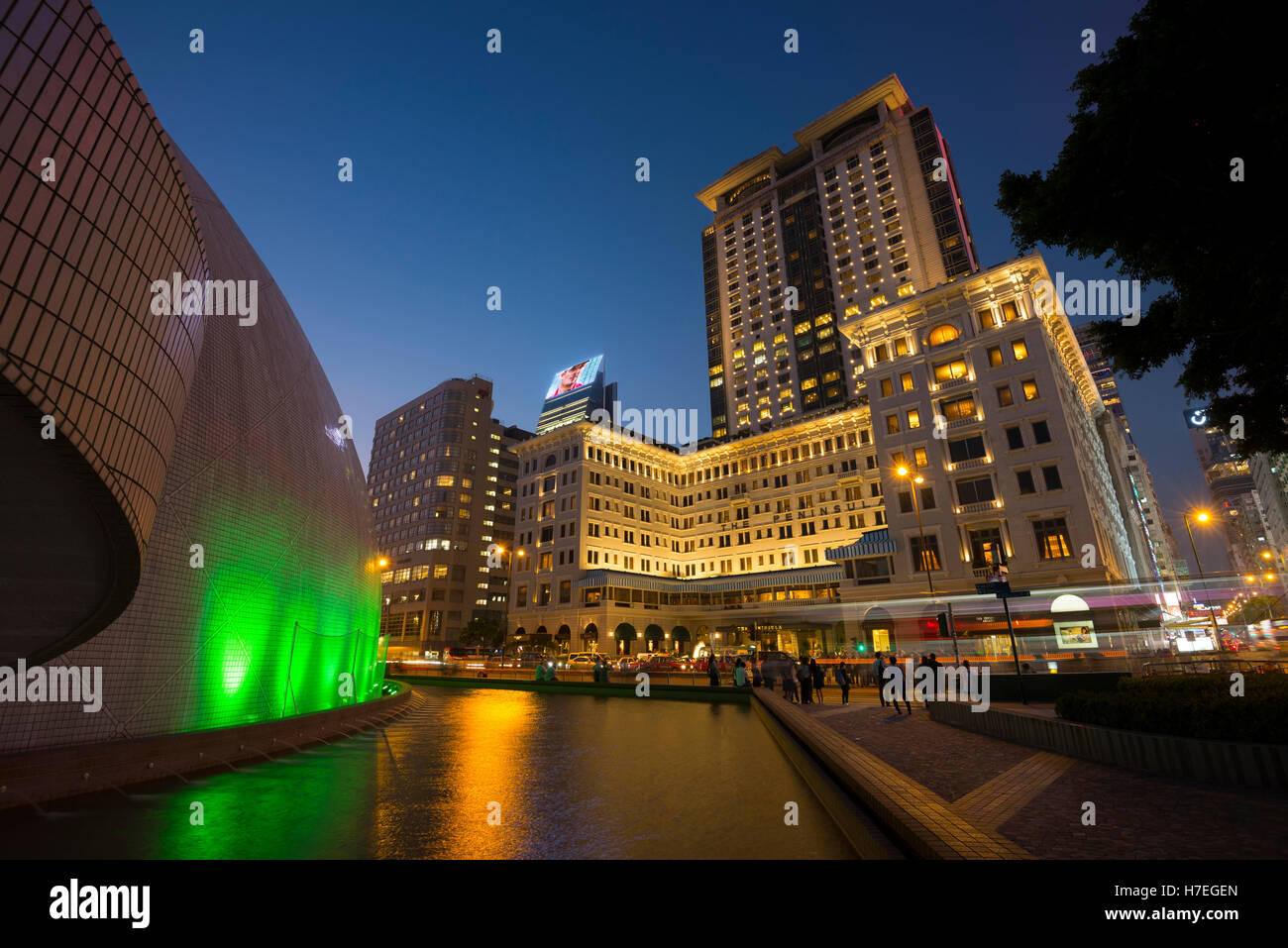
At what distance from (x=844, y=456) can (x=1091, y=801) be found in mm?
60790

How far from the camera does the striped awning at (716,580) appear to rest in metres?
60.4

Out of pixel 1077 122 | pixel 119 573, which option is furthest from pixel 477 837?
pixel 1077 122

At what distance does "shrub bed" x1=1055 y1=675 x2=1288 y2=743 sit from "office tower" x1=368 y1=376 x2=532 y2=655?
99.7 metres

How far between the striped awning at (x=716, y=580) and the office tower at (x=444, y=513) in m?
46.1

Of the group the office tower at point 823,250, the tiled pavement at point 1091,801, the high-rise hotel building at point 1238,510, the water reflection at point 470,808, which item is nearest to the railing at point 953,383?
the office tower at point 823,250

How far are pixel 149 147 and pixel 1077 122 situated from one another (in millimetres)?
13550

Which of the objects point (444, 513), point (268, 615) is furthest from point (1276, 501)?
point (268, 615)

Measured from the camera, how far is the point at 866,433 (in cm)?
6419

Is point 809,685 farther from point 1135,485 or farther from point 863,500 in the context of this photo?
point 1135,485

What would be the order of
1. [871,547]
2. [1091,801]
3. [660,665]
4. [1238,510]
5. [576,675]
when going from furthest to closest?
[1238,510] → [871,547] → [660,665] → [576,675] → [1091,801]

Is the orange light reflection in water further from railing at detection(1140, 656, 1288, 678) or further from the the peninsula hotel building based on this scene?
the the peninsula hotel building

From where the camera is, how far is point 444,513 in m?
113

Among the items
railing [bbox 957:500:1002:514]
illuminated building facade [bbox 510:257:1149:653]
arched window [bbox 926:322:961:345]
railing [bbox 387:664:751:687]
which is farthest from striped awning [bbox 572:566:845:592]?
arched window [bbox 926:322:961:345]

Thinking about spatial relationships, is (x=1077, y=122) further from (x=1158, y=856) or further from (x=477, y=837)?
(x=477, y=837)
